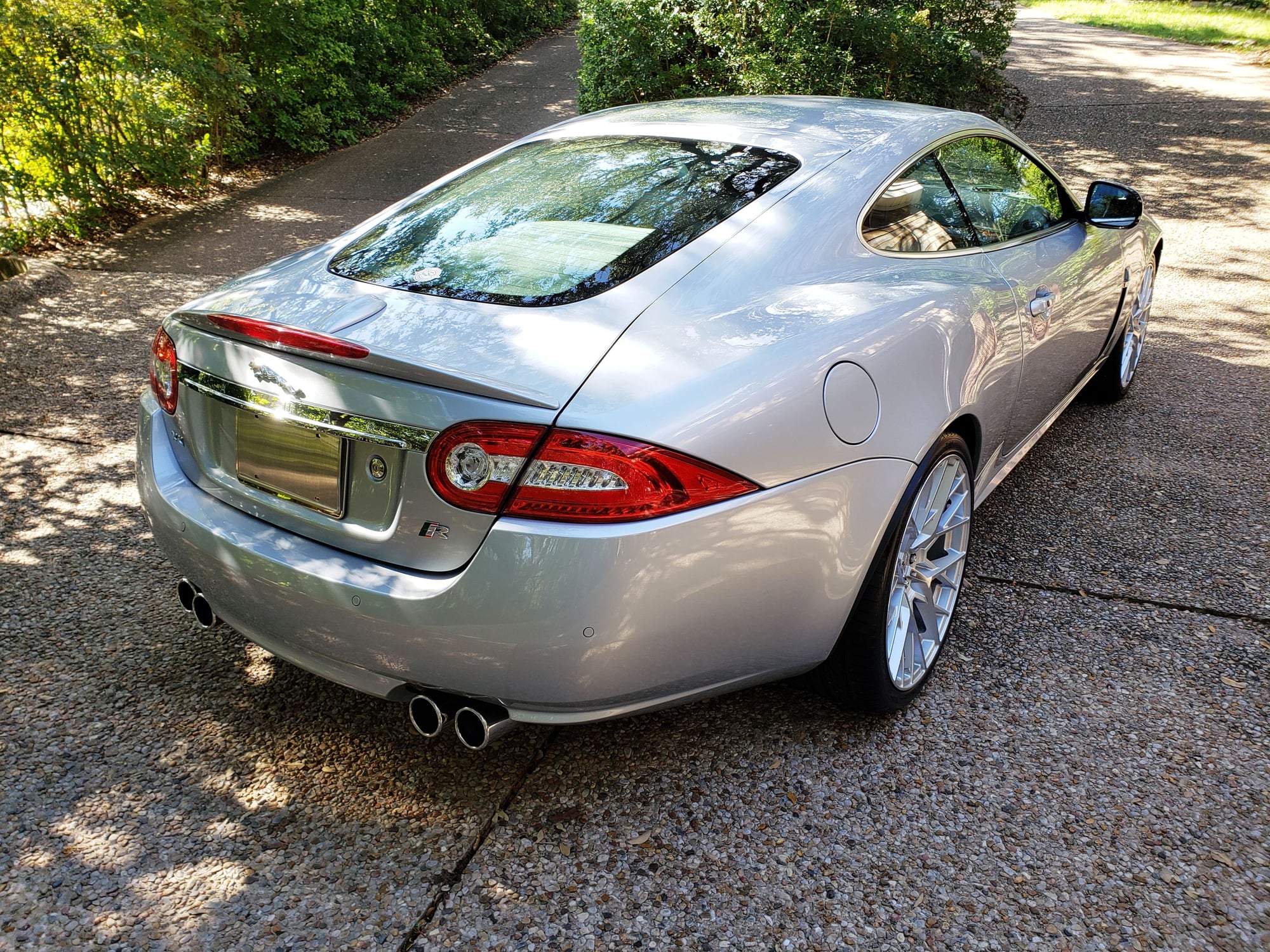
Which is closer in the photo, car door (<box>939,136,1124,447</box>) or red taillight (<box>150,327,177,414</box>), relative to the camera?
red taillight (<box>150,327,177,414</box>)

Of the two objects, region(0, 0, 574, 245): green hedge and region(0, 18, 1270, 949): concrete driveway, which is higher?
region(0, 0, 574, 245): green hedge

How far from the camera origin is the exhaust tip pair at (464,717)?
215 cm


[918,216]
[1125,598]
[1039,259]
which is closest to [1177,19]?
[1039,259]

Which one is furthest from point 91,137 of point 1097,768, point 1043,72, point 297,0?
point 1043,72

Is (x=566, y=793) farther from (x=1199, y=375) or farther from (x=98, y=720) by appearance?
(x=1199, y=375)

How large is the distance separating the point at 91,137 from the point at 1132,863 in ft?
28.0

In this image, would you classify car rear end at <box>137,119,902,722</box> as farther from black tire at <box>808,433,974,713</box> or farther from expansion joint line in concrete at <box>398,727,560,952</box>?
expansion joint line in concrete at <box>398,727,560,952</box>

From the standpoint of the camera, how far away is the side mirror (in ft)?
12.8

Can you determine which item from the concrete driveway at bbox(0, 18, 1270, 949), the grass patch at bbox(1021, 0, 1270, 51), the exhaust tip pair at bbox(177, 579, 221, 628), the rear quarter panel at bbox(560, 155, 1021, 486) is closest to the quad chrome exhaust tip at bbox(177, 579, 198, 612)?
the exhaust tip pair at bbox(177, 579, 221, 628)

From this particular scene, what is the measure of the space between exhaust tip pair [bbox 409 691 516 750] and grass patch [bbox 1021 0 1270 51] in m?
19.1

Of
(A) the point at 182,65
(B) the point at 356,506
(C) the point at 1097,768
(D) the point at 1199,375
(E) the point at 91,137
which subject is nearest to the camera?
(B) the point at 356,506

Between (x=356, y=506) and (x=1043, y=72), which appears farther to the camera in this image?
(x=1043, y=72)

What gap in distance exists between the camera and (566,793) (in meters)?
2.50

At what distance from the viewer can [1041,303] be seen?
3363 millimetres
